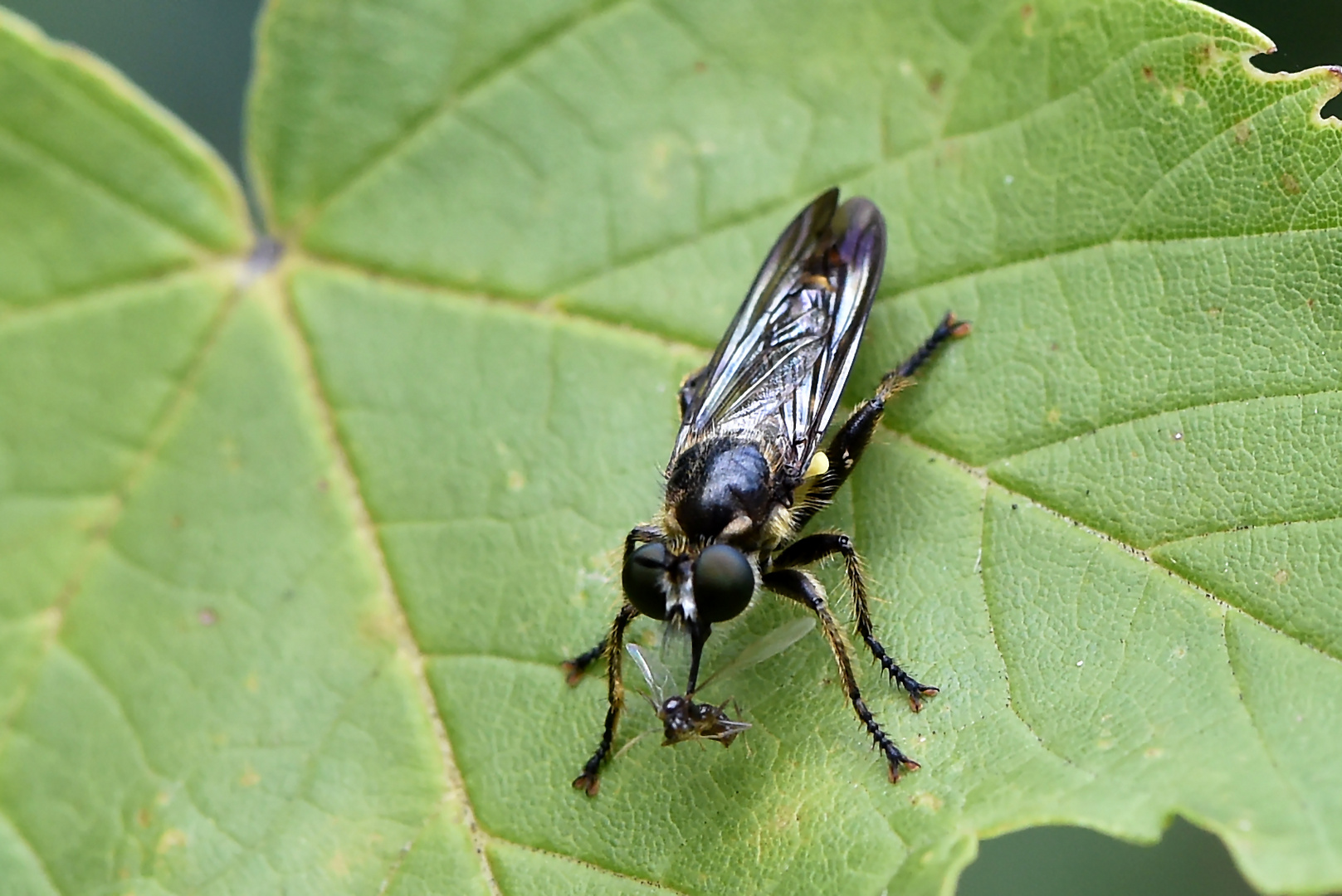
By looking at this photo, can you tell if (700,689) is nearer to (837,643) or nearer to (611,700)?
(611,700)

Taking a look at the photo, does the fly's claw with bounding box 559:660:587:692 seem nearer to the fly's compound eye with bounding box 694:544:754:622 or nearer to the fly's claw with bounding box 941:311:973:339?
the fly's compound eye with bounding box 694:544:754:622

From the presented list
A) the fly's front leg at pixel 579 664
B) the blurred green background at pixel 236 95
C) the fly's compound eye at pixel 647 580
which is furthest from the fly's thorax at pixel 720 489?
the blurred green background at pixel 236 95

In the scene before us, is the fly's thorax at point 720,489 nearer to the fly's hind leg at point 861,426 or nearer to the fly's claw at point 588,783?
the fly's hind leg at point 861,426

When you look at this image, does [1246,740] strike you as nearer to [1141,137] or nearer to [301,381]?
[1141,137]

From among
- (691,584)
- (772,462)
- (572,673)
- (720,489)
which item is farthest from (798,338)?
(572,673)

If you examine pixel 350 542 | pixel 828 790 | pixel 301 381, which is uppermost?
pixel 301 381

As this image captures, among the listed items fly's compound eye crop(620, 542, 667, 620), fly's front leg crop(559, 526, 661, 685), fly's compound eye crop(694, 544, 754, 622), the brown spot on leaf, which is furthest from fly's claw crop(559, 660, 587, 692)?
the brown spot on leaf

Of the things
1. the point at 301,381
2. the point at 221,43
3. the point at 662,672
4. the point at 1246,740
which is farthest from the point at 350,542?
the point at 1246,740
